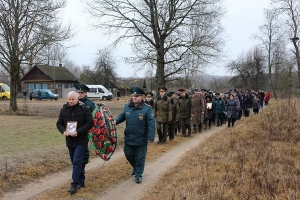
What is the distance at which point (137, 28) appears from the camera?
2369 cm

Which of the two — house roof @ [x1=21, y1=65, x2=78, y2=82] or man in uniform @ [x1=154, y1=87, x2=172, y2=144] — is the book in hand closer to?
man in uniform @ [x1=154, y1=87, x2=172, y2=144]

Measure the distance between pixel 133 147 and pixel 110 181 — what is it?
0.86 metres

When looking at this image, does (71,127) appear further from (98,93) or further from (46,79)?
(46,79)

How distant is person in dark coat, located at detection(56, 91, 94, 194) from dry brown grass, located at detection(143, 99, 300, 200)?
4.45 feet

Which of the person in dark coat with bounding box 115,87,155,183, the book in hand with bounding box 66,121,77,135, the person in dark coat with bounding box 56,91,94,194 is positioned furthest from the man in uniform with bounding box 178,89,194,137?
the book in hand with bounding box 66,121,77,135

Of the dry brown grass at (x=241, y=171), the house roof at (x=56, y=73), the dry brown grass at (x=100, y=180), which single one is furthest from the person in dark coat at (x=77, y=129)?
the house roof at (x=56, y=73)

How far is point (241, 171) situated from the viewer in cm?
681

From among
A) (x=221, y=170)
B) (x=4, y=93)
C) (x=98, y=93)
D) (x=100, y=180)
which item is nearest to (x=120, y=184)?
(x=100, y=180)

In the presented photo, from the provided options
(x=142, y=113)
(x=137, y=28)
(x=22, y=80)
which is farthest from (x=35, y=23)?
(x=22, y=80)

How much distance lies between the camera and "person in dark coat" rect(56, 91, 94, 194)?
6.14 meters

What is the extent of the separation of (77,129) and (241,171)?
340 centimetres

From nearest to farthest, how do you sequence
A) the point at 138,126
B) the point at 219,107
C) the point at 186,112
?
1. the point at 138,126
2. the point at 186,112
3. the point at 219,107

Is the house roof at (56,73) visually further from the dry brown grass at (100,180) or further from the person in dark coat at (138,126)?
the person in dark coat at (138,126)

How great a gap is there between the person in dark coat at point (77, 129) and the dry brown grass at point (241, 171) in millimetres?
1355
